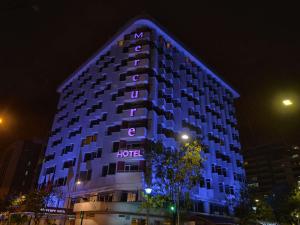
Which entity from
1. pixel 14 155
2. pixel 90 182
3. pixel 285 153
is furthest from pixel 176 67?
pixel 285 153

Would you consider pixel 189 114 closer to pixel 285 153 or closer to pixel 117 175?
pixel 117 175

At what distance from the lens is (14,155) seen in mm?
98500

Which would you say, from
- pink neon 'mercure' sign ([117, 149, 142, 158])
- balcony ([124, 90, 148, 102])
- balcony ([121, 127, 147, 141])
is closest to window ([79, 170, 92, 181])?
pink neon 'mercure' sign ([117, 149, 142, 158])

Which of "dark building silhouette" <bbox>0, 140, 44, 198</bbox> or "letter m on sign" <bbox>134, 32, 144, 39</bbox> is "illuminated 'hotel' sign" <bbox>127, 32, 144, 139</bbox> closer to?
"letter m on sign" <bbox>134, 32, 144, 39</bbox>

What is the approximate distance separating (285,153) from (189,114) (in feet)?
315

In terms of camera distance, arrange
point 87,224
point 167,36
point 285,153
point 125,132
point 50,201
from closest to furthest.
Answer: point 87,224
point 125,132
point 50,201
point 167,36
point 285,153

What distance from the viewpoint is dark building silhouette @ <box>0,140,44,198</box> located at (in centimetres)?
9125

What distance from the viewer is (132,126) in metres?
42.7

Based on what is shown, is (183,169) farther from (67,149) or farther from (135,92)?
(67,149)

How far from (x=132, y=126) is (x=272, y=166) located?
10680cm

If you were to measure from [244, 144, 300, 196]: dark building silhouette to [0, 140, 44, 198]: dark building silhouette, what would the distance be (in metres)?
89.2

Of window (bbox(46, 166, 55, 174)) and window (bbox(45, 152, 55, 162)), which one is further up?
window (bbox(45, 152, 55, 162))

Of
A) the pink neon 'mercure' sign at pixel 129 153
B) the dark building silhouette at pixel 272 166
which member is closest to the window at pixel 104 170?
the pink neon 'mercure' sign at pixel 129 153

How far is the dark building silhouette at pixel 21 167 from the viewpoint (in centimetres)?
9125
